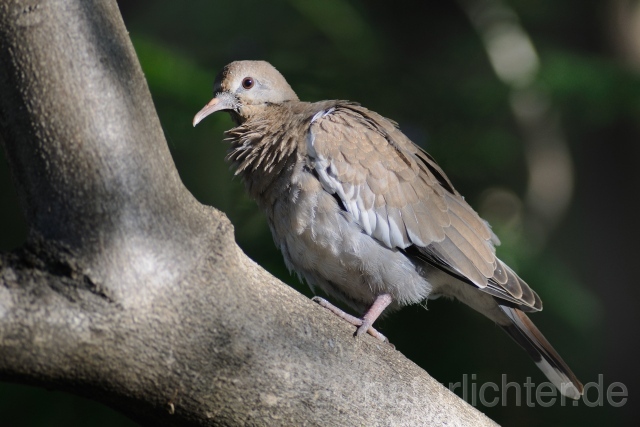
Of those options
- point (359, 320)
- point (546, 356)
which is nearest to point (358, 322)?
point (359, 320)

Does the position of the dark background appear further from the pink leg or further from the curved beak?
the pink leg

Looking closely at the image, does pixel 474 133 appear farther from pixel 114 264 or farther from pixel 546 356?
pixel 114 264

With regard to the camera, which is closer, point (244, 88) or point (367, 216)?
point (367, 216)

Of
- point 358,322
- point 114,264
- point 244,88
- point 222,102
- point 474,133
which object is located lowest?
point 114,264

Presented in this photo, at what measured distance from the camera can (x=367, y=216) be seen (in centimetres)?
294

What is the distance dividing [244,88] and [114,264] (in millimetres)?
1715

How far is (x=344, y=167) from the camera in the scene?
2936 millimetres

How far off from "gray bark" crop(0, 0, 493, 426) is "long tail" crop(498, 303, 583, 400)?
1459mm

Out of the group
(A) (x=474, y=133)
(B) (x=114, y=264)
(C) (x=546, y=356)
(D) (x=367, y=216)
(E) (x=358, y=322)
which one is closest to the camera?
(B) (x=114, y=264)

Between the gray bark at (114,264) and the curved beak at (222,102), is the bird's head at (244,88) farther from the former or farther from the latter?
the gray bark at (114,264)

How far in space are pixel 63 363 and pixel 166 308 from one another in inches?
10.5

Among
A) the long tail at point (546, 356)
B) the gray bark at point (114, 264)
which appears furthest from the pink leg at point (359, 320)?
the long tail at point (546, 356)

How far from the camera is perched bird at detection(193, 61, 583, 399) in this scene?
2920 millimetres

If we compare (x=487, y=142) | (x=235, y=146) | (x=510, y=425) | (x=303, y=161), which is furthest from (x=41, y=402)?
(x=487, y=142)
